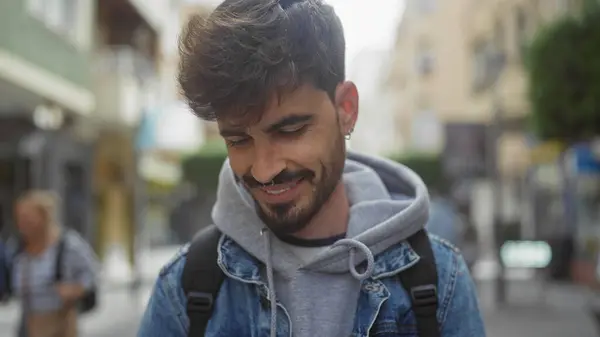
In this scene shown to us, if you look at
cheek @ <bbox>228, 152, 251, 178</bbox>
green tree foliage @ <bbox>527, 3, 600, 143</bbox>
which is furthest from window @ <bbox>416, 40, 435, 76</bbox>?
cheek @ <bbox>228, 152, 251, 178</bbox>

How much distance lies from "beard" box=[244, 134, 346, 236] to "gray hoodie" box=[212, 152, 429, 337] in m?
0.06

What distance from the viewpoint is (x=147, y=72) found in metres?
24.7

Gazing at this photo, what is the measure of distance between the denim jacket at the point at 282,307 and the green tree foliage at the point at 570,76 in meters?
15.1

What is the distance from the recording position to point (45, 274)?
6285 mm

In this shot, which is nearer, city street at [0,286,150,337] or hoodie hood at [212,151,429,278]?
hoodie hood at [212,151,429,278]

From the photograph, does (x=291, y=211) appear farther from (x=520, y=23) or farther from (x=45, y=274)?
(x=520, y=23)

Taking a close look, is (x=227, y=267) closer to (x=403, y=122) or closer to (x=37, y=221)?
(x=37, y=221)

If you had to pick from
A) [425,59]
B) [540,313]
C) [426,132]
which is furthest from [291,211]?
[425,59]

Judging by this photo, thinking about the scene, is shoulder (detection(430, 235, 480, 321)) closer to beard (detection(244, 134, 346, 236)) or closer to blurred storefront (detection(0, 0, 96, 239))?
beard (detection(244, 134, 346, 236))

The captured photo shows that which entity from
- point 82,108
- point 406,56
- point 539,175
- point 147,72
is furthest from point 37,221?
point 406,56

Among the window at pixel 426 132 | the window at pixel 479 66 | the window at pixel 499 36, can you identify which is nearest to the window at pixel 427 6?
the window at pixel 426 132

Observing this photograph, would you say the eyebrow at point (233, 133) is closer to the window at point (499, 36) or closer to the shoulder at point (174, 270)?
the shoulder at point (174, 270)

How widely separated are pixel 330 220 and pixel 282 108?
321 mm

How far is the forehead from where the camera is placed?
1798 mm
